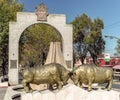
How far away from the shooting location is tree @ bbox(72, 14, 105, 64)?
62281 mm

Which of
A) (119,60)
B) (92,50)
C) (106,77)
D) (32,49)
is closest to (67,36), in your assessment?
(106,77)

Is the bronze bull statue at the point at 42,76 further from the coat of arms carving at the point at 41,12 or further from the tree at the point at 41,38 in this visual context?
the tree at the point at 41,38

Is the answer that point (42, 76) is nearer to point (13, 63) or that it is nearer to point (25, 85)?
point (25, 85)

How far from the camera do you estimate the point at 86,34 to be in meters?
63.5

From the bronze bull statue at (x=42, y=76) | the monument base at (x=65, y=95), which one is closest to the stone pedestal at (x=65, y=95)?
the monument base at (x=65, y=95)

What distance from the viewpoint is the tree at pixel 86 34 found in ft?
204

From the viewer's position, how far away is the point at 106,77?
503 inches

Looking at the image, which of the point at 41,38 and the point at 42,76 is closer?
the point at 42,76

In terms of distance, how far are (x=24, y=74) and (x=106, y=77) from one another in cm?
316

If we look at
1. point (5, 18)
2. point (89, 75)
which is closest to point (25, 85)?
point (89, 75)

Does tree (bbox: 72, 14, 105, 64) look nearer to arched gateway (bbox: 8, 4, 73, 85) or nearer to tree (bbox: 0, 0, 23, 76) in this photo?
tree (bbox: 0, 0, 23, 76)

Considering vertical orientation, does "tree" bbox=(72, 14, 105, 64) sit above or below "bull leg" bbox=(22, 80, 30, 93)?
above

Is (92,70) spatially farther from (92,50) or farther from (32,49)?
(92,50)

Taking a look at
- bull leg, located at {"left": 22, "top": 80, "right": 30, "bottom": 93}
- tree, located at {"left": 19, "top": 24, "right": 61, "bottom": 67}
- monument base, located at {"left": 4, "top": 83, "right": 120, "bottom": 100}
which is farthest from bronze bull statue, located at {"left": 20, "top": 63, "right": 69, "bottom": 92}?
tree, located at {"left": 19, "top": 24, "right": 61, "bottom": 67}
